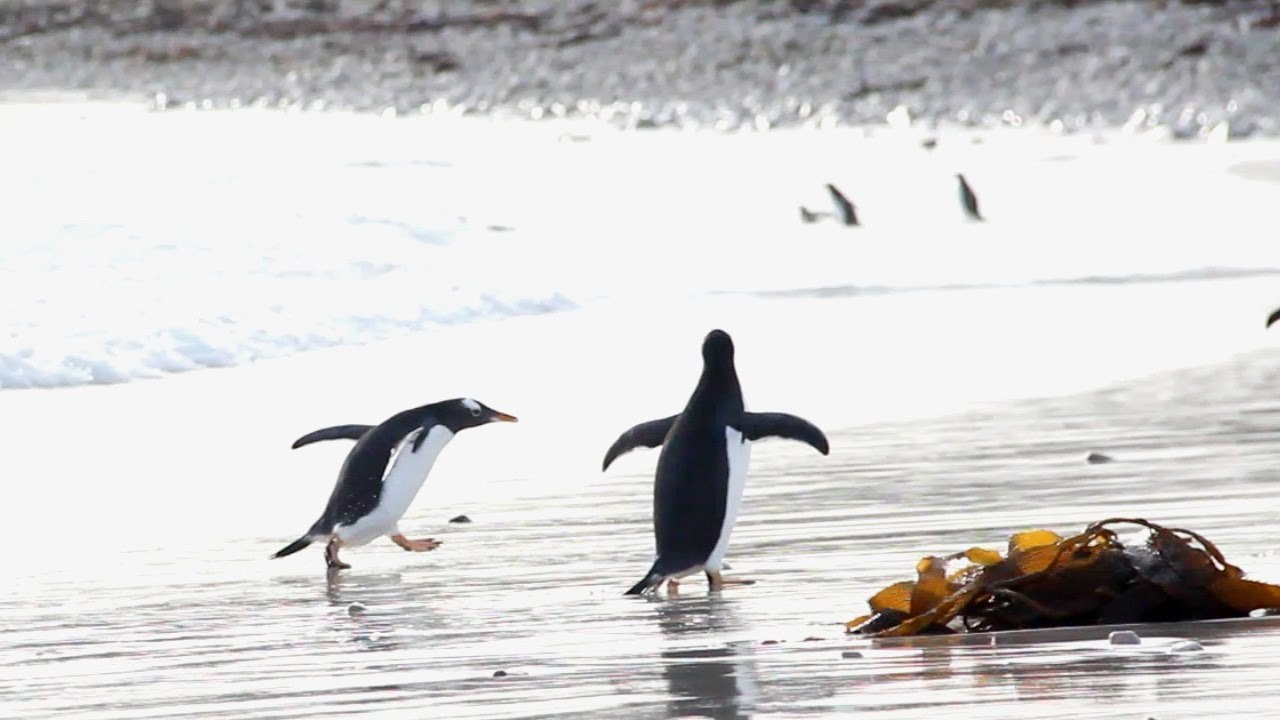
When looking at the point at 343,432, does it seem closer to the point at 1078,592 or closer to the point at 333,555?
the point at 333,555

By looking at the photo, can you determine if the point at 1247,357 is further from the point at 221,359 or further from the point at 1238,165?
the point at 1238,165

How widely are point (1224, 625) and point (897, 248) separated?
1754cm

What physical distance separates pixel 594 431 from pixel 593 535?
8.93 ft

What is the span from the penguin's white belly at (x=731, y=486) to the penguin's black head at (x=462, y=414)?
47.3 inches

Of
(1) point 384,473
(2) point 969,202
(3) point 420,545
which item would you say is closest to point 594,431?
(1) point 384,473

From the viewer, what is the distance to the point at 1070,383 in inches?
485

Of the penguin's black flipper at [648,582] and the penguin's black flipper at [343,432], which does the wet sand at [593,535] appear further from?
the penguin's black flipper at [343,432]

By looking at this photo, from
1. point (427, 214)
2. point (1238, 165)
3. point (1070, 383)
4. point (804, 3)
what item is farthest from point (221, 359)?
point (804, 3)

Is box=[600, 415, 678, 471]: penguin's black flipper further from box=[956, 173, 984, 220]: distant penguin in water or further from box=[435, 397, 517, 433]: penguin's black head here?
box=[956, 173, 984, 220]: distant penguin in water

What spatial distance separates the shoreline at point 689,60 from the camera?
48.9 meters

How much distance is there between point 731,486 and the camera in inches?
309

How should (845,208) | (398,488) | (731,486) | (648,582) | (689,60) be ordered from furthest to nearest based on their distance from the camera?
(689,60) < (845,208) < (398,488) < (731,486) < (648,582)

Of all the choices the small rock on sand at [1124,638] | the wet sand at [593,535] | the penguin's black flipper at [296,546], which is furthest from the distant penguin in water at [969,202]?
the small rock on sand at [1124,638]

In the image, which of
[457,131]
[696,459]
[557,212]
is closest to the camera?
[696,459]
